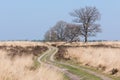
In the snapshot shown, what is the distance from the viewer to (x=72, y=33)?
3819 inches

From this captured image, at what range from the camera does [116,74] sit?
22.9 meters

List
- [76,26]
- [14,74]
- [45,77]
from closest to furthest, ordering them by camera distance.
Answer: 1. [14,74]
2. [45,77]
3. [76,26]

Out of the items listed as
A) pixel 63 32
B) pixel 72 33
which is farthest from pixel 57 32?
pixel 72 33

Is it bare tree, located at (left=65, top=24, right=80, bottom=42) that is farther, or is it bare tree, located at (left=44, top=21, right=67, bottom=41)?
bare tree, located at (left=44, top=21, right=67, bottom=41)

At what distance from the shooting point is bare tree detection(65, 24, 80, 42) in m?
92.8

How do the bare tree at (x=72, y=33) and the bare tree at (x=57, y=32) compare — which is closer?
the bare tree at (x=72, y=33)

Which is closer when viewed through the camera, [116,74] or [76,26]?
[116,74]

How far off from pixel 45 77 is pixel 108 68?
10.8 meters

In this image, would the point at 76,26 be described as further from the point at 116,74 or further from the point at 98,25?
the point at 116,74

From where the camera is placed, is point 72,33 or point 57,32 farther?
point 57,32

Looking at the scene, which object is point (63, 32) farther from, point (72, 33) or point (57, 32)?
point (72, 33)

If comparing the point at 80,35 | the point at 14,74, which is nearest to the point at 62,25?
the point at 80,35

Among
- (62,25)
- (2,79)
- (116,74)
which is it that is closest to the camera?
(2,79)

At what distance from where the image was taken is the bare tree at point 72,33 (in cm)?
9282
